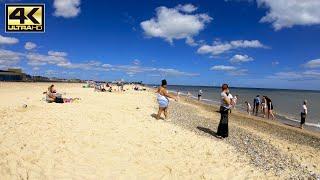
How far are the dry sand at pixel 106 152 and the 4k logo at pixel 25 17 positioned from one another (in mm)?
3275

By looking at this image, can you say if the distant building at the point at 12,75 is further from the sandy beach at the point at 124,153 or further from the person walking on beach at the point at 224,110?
the person walking on beach at the point at 224,110

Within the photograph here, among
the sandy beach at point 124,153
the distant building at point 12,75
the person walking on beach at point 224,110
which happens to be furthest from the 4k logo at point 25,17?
the distant building at point 12,75

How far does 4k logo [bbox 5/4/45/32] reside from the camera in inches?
473

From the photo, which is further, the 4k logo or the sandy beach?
the 4k logo

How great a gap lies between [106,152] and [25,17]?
6051 millimetres

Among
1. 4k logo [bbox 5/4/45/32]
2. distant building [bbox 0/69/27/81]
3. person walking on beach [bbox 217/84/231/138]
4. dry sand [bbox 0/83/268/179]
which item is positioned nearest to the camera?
dry sand [bbox 0/83/268/179]

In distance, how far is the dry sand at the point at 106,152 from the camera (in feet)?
28.3

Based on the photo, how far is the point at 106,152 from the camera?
379 inches

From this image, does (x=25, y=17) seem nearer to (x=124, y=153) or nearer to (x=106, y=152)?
(x=106, y=152)

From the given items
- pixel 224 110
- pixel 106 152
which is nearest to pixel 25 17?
pixel 106 152

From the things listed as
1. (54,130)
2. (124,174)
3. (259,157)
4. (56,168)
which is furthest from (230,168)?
(54,130)

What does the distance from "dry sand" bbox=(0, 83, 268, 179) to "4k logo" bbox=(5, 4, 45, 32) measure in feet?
10.7

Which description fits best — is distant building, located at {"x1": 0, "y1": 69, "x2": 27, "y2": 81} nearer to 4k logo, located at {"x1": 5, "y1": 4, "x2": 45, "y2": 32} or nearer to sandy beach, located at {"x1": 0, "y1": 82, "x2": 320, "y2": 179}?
sandy beach, located at {"x1": 0, "y1": 82, "x2": 320, "y2": 179}

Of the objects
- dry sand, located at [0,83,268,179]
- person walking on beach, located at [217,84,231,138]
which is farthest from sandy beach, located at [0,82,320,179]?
person walking on beach, located at [217,84,231,138]
